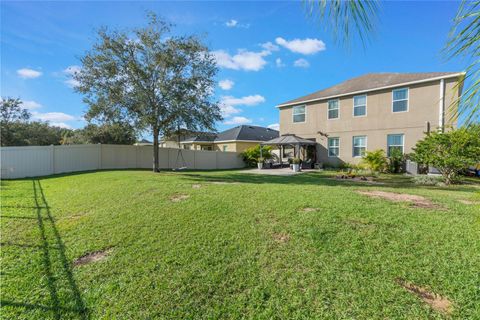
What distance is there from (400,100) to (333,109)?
411 cm

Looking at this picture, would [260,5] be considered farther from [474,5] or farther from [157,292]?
[157,292]

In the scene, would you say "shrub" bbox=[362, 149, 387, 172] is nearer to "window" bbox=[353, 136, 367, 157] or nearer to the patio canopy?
"window" bbox=[353, 136, 367, 157]

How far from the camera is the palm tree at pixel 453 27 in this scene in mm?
964

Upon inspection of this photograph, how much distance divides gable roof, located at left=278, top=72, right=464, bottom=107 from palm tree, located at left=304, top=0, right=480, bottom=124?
15.6 metres

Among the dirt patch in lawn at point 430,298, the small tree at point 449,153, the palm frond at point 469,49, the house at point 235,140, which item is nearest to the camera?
the palm frond at point 469,49

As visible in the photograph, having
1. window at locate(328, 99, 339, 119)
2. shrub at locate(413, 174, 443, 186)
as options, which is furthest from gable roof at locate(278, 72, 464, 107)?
shrub at locate(413, 174, 443, 186)

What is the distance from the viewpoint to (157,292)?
3037 mm

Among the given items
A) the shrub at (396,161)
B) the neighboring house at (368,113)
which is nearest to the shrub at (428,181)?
the neighboring house at (368,113)

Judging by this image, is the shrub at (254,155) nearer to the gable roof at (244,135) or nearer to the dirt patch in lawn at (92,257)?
the gable roof at (244,135)

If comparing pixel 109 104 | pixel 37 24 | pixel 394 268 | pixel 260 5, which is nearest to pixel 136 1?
pixel 37 24

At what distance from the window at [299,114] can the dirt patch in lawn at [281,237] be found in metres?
16.5

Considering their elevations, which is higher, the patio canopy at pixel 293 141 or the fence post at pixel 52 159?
the patio canopy at pixel 293 141

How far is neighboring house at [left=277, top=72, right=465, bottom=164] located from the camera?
1385 centimetres

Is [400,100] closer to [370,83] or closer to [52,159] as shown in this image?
[370,83]
